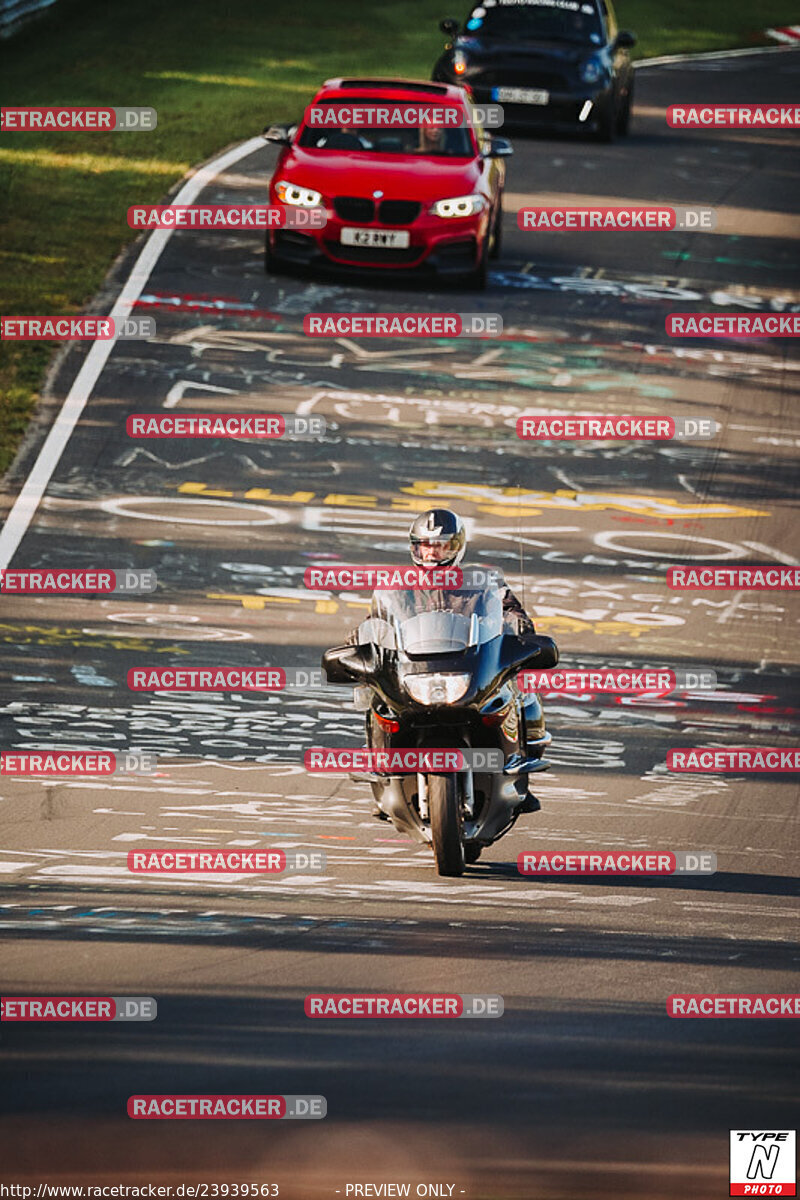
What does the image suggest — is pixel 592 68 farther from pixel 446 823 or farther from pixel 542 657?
pixel 446 823

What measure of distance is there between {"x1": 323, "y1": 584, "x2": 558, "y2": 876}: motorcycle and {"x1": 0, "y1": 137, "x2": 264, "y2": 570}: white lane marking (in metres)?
6.42

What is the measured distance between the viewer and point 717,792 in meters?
12.8

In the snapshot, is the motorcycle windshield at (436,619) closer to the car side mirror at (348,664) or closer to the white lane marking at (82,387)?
the car side mirror at (348,664)

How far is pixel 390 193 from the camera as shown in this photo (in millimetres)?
21469

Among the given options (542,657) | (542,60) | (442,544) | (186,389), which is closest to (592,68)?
(542,60)

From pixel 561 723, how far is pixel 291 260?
940 centimetres

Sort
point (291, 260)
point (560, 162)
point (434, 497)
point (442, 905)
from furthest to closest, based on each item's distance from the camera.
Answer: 1. point (560, 162)
2. point (291, 260)
3. point (434, 497)
4. point (442, 905)

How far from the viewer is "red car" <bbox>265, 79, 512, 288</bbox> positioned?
21578 mm

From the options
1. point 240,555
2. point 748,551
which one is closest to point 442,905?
point 240,555

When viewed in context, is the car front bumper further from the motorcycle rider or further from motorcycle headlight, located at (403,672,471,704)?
motorcycle headlight, located at (403,672,471,704)

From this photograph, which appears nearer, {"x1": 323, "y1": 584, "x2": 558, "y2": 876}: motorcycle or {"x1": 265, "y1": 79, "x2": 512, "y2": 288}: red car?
{"x1": 323, "y1": 584, "x2": 558, "y2": 876}: motorcycle

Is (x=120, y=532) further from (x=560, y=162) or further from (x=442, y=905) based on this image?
(x=560, y=162)

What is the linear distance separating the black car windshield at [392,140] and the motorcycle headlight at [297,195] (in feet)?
2.03

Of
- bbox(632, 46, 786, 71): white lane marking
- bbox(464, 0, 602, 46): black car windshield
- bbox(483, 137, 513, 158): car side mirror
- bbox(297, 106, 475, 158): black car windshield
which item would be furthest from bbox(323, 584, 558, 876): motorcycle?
bbox(632, 46, 786, 71): white lane marking
